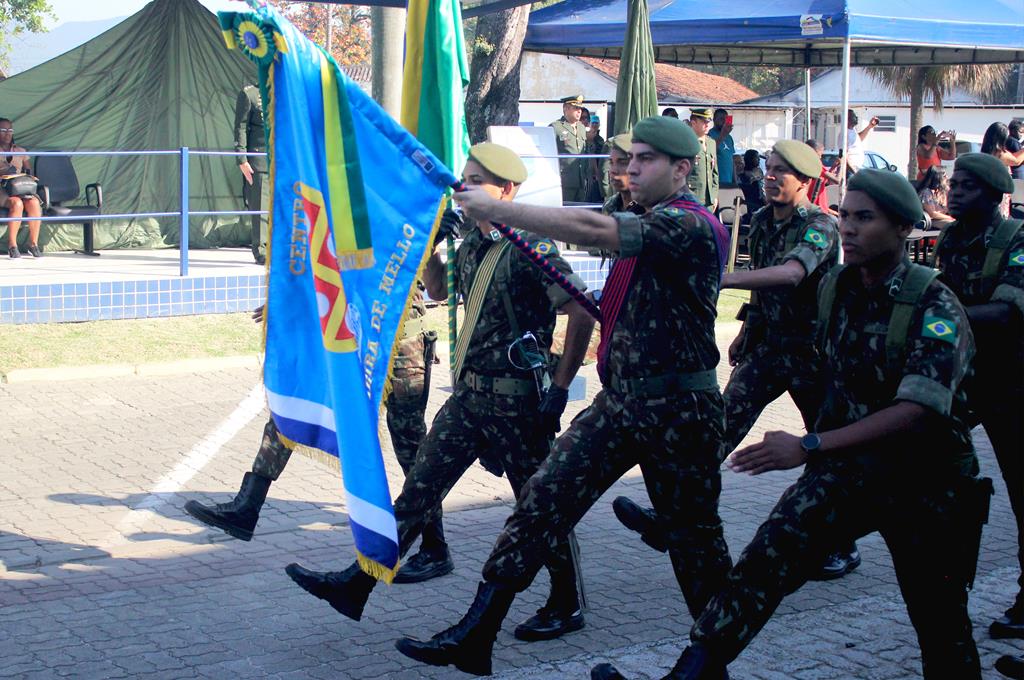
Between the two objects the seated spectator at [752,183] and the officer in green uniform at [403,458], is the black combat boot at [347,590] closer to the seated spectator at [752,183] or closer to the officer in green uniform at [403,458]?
the officer in green uniform at [403,458]

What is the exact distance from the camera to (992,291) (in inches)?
213

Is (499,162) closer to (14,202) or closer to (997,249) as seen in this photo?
(997,249)

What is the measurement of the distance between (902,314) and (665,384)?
94 centimetres

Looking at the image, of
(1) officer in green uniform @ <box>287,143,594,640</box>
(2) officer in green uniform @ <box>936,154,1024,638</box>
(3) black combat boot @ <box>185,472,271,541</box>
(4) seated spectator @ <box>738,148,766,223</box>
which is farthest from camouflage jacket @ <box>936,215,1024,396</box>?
(4) seated spectator @ <box>738,148,766,223</box>

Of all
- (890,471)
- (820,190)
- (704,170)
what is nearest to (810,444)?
(890,471)

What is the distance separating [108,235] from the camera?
1595cm

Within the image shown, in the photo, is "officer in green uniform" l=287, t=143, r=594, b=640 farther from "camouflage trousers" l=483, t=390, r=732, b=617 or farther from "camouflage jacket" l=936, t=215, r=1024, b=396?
"camouflage jacket" l=936, t=215, r=1024, b=396

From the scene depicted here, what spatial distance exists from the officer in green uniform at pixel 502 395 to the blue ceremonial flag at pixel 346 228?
0.74 metres

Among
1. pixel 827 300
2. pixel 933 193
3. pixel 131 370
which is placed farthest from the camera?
pixel 933 193

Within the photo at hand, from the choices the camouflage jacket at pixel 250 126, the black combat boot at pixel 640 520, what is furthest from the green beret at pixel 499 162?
the camouflage jacket at pixel 250 126

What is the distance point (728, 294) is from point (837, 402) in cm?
1159

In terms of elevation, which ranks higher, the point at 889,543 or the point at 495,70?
the point at 495,70

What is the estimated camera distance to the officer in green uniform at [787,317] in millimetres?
6102

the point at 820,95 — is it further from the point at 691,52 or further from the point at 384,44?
the point at 384,44
